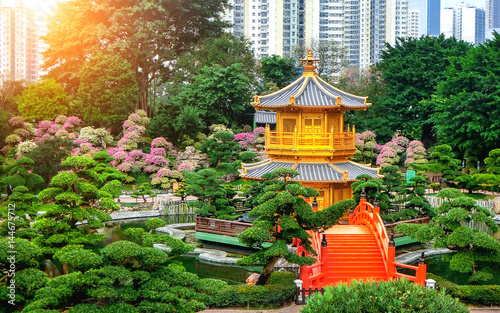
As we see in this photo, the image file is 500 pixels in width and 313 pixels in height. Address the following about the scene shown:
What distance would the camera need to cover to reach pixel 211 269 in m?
18.7

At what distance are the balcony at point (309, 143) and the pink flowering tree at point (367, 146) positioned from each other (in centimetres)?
1558

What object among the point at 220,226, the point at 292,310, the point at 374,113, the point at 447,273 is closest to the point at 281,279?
the point at 292,310

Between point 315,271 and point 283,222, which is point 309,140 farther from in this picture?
point 283,222

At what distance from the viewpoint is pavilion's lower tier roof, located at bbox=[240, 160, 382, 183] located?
20.4 m

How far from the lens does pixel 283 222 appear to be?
44.3 feet

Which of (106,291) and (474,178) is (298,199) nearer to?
(106,291)

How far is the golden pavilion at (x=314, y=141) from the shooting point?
822 inches

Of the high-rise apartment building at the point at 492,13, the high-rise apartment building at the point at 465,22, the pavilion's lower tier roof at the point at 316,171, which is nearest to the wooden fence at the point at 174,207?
the pavilion's lower tier roof at the point at 316,171

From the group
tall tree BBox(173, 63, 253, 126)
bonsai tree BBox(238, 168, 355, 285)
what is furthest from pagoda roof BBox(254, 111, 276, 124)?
bonsai tree BBox(238, 168, 355, 285)

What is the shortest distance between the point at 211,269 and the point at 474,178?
1620 centimetres

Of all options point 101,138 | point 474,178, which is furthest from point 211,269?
point 101,138

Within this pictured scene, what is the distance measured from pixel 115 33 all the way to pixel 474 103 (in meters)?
25.5

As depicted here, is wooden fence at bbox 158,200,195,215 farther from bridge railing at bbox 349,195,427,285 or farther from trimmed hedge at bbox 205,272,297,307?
trimmed hedge at bbox 205,272,297,307

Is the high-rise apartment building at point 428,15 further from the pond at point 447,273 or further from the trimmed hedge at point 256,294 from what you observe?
the trimmed hedge at point 256,294
